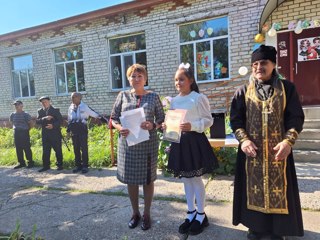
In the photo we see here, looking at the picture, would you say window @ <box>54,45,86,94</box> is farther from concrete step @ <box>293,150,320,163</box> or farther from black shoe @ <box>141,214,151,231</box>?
black shoe @ <box>141,214,151,231</box>

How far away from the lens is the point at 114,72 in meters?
10.4

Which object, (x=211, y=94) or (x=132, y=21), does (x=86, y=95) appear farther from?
(x=211, y=94)

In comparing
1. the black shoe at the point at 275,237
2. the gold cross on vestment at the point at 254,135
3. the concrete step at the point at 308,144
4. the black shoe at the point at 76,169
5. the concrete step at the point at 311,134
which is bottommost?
the black shoe at the point at 76,169

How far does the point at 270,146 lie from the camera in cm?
244

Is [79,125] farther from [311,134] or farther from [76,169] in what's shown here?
[311,134]

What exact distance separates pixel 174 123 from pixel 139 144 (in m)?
0.45

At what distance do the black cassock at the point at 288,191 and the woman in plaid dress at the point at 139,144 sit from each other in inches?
32.4

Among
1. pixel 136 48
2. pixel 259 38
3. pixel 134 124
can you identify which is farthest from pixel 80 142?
pixel 259 38

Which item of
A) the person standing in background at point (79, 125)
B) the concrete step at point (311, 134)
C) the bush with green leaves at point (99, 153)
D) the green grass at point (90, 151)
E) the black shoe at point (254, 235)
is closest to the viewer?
the black shoe at point (254, 235)

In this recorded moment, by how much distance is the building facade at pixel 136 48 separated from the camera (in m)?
7.76

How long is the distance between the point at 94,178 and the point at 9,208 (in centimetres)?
155

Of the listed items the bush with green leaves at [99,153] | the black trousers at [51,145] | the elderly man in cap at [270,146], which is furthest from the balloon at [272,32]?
the black trousers at [51,145]

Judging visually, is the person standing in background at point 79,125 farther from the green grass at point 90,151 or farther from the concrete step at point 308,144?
the concrete step at point 308,144

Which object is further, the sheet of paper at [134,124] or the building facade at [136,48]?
the building facade at [136,48]
